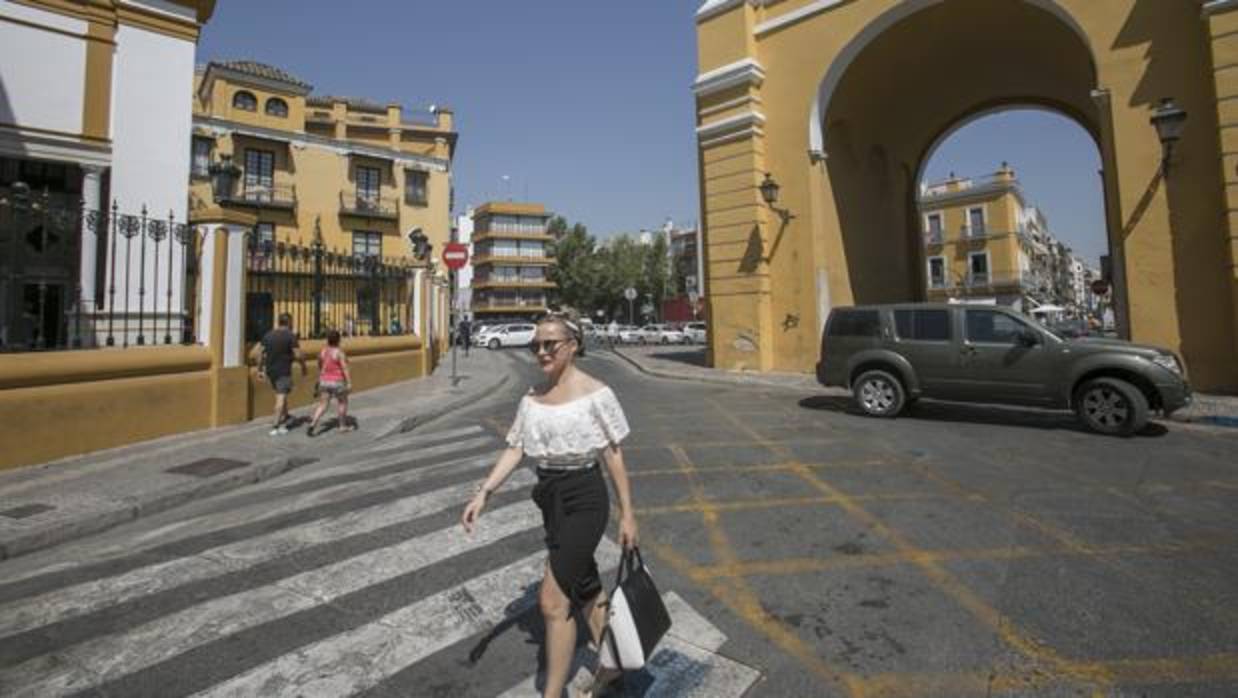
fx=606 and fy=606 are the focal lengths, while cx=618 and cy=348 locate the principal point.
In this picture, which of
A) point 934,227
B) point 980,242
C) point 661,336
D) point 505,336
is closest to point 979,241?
point 980,242

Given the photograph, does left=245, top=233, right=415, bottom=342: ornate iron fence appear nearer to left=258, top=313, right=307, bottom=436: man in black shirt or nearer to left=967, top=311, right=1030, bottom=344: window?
left=258, top=313, right=307, bottom=436: man in black shirt

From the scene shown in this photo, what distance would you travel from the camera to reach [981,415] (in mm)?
9297

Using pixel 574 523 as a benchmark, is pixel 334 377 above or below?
above

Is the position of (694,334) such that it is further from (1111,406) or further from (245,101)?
(1111,406)

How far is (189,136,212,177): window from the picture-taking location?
30531 millimetres

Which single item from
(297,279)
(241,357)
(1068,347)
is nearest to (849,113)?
(1068,347)

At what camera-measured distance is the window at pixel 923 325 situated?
9.02 meters

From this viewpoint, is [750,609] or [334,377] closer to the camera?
[750,609]

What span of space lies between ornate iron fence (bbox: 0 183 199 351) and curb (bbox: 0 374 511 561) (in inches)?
114

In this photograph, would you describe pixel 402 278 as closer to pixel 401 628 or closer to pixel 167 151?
pixel 167 151

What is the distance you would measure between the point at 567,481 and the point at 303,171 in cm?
3676

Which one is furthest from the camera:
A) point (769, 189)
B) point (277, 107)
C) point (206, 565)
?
point (277, 107)

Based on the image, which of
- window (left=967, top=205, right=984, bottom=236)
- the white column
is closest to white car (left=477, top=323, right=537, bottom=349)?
the white column

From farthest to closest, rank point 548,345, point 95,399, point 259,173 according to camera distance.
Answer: point 259,173
point 95,399
point 548,345
